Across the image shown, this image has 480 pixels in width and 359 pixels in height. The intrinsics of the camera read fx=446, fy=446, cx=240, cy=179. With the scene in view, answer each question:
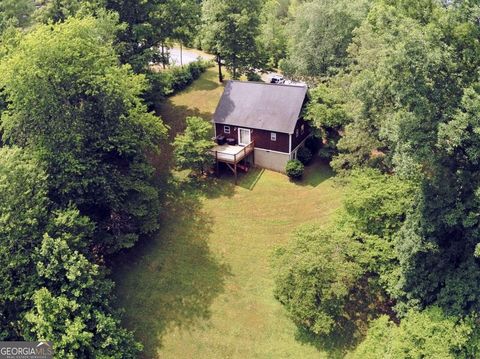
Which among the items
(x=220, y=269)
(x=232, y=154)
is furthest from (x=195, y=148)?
(x=220, y=269)

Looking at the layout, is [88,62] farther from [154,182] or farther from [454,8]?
[454,8]

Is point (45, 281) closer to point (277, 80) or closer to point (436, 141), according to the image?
point (436, 141)

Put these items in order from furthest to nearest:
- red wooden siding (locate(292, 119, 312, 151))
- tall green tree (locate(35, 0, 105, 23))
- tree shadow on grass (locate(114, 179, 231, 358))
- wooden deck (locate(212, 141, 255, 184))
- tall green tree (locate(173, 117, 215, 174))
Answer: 1. tall green tree (locate(35, 0, 105, 23))
2. red wooden siding (locate(292, 119, 312, 151))
3. wooden deck (locate(212, 141, 255, 184))
4. tall green tree (locate(173, 117, 215, 174))
5. tree shadow on grass (locate(114, 179, 231, 358))

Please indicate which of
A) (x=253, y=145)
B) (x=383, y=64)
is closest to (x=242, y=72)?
(x=253, y=145)

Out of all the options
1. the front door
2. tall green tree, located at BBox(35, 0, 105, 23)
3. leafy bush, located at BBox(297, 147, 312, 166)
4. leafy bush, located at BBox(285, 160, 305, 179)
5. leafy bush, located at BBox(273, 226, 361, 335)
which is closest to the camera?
leafy bush, located at BBox(273, 226, 361, 335)

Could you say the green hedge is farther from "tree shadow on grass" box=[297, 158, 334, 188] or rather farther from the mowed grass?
"tree shadow on grass" box=[297, 158, 334, 188]

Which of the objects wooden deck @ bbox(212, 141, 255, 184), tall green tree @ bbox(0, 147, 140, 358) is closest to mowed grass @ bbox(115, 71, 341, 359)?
wooden deck @ bbox(212, 141, 255, 184)
